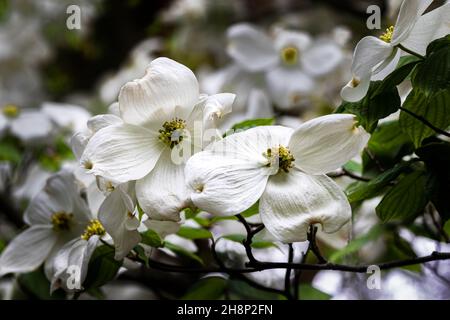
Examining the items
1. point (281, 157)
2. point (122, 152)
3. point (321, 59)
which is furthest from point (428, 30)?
point (321, 59)

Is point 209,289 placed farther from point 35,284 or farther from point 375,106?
point 375,106

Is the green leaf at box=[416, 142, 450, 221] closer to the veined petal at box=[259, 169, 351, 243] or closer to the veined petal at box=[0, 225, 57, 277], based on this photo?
the veined petal at box=[259, 169, 351, 243]

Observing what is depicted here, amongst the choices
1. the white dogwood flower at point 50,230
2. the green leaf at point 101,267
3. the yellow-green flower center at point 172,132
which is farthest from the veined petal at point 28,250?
the yellow-green flower center at point 172,132

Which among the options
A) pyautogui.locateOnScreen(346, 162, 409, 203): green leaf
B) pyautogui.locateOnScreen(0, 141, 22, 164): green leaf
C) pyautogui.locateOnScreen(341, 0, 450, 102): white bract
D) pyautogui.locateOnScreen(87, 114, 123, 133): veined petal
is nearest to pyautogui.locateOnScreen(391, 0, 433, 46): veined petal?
pyautogui.locateOnScreen(341, 0, 450, 102): white bract

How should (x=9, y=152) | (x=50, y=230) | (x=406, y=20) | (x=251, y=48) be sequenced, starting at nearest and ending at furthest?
(x=406, y=20) → (x=50, y=230) → (x=9, y=152) → (x=251, y=48)

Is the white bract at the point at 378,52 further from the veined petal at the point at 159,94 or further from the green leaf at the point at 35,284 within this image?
the green leaf at the point at 35,284

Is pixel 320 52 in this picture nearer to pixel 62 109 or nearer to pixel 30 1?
pixel 62 109
